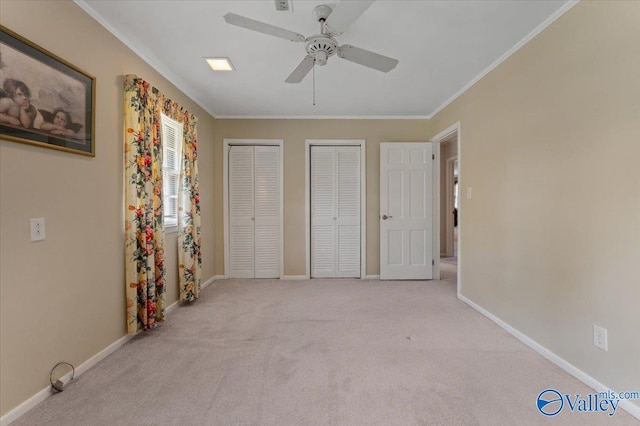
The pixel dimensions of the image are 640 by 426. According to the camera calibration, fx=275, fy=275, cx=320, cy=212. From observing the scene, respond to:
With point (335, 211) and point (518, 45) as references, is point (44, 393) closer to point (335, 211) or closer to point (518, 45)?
Answer: point (335, 211)

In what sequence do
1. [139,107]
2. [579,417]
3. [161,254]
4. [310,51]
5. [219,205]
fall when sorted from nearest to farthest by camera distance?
[579,417] < [310,51] < [139,107] < [161,254] < [219,205]

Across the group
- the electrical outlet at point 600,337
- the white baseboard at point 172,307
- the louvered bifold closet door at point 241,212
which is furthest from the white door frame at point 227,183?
the electrical outlet at point 600,337

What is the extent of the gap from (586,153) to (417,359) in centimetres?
179

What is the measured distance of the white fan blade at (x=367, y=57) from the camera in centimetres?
186

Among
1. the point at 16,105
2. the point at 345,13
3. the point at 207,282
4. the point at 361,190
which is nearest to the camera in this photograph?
the point at 16,105

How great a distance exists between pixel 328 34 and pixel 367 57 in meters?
0.31

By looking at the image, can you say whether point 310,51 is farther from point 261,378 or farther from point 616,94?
point 261,378

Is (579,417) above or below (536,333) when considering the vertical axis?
below

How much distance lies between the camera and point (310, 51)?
1.91m

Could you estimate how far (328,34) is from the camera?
5.99 ft

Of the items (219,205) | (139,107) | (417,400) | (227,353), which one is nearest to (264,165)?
(219,205)

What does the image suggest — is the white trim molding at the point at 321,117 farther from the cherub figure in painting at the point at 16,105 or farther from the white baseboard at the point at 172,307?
the cherub figure in painting at the point at 16,105

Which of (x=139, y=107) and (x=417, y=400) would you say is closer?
(x=417, y=400)

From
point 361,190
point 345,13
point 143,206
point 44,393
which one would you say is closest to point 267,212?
point 361,190
